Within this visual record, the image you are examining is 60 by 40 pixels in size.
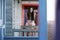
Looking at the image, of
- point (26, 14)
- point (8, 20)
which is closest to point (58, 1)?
point (8, 20)

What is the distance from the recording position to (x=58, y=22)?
0.59 m

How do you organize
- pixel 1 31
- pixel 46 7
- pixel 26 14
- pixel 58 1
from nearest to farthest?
1. pixel 58 1
2. pixel 46 7
3. pixel 1 31
4. pixel 26 14

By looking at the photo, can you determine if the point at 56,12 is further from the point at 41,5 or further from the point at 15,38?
the point at 15,38

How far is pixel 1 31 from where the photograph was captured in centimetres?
525

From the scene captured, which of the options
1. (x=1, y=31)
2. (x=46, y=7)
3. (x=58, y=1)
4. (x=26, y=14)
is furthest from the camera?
(x=26, y=14)

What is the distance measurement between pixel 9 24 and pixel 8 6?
705mm

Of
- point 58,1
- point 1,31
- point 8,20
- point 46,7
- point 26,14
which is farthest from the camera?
point 26,14

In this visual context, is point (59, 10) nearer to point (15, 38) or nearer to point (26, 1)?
point (15, 38)

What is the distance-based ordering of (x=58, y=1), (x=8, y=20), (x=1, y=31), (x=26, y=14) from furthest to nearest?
(x=26, y=14) → (x=8, y=20) → (x=1, y=31) → (x=58, y=1)

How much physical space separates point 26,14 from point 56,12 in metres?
11.7

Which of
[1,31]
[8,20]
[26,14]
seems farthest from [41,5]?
[26,14]

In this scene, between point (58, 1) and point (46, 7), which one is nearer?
point (58, 1)

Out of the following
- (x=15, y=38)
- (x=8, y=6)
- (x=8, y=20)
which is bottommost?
(x=15, y=38)

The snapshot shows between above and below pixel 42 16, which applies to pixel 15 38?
below
